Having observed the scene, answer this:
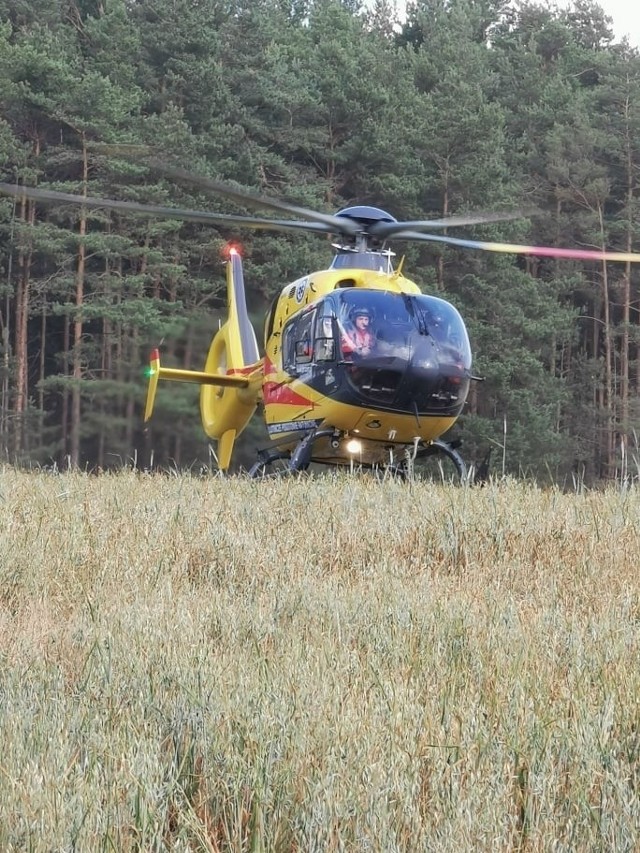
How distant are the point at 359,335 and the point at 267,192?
23856 millimetres

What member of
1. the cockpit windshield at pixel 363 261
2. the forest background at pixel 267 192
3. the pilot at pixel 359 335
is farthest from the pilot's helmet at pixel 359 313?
the forest background at pixel 267 192

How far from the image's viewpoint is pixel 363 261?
11.0 m

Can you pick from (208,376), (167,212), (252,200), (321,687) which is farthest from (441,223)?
(321,687)

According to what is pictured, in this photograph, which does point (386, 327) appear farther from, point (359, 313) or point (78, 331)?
point (78, 331)

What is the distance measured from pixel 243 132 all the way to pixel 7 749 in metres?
33.2

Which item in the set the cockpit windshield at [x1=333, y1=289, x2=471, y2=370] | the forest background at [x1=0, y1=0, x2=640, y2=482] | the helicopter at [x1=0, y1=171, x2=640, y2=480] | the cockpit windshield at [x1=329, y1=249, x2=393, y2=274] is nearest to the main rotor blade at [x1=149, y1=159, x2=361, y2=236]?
the helicopter at [x1=0, y1=171, x2=640, y2=480]

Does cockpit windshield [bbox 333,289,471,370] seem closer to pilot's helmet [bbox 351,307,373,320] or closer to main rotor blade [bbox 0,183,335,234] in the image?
pilot's helmet [bbox 351,307,373,320]

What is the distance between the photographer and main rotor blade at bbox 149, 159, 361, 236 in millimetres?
8734

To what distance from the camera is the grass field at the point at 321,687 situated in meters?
2.04

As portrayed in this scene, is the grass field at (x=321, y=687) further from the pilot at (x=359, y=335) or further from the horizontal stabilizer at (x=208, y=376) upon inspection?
the horizontal stabilizer at (x=208, y=376)

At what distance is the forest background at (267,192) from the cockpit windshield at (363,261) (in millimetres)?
13891

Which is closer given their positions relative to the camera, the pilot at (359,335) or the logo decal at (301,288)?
the pilot at (359,335)

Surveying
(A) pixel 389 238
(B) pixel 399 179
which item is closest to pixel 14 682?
(A) pixel 389 238

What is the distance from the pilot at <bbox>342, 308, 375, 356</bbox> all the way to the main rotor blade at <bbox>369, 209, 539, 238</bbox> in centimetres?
89
